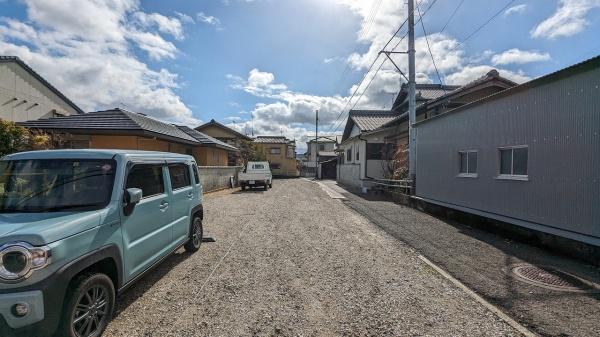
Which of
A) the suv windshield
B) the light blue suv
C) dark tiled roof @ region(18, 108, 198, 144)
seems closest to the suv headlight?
the light blue suv

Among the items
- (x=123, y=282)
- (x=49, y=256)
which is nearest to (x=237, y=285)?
(x=123, y=282)

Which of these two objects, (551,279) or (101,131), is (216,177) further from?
(551,279)

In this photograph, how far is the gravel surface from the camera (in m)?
3.60

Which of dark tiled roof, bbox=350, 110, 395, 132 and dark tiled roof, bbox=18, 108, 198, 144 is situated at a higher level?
dark tiled roof, bbox=350, 110, 395, 132

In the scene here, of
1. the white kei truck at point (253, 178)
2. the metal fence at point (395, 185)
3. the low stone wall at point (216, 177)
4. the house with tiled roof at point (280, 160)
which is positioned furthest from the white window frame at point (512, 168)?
the house with tiled roof at point (280, 160)

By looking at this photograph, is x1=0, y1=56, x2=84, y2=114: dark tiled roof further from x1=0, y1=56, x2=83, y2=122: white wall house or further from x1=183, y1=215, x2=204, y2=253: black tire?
x1=183, y1=215, x2=204, y2=253: black tire

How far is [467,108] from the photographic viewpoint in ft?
34.2

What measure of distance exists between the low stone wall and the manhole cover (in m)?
15.4

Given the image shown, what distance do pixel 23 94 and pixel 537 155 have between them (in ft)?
94.1

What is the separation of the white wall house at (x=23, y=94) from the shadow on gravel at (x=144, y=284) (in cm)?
2143

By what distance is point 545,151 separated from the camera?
716 centimetres

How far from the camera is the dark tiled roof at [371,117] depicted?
92.8 feet

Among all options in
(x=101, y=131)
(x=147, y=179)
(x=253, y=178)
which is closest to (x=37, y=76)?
(x=101, y=131)

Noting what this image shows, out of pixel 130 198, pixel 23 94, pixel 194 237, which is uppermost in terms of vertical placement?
pixel 23 94
